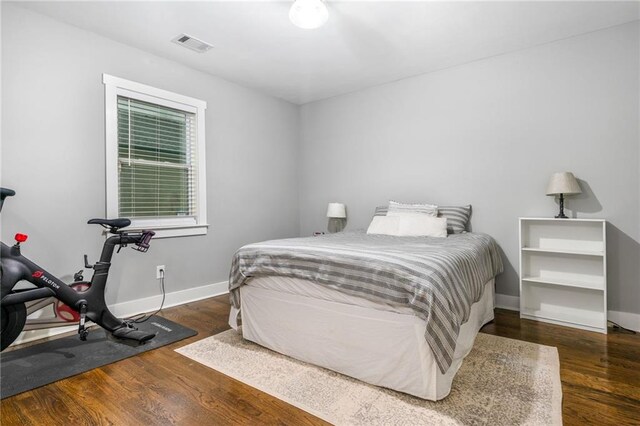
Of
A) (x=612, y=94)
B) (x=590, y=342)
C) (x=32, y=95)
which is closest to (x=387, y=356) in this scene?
(x=590, y=342)

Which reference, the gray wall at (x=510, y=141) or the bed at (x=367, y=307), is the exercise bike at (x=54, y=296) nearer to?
the bed at (x=367, y=307)

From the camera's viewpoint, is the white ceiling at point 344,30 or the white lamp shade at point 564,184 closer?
the white ceiling at point 344,30

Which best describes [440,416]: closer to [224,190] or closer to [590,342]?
[590,342]

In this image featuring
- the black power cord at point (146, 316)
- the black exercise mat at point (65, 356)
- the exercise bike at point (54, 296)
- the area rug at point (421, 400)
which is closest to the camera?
the area rug at point (421, 400)

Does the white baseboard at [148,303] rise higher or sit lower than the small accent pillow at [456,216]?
lower

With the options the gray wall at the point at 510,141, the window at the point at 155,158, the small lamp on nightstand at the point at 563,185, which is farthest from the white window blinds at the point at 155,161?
the small lamp on nightstand at the point at 563,185

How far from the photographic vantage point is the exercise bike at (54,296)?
202 cm

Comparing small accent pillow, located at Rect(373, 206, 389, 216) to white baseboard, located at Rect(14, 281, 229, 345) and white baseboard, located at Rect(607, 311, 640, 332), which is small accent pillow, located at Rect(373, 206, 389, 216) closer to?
white baseboard, located at Rect(14, 281, 229, 345)

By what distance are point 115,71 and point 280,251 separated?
2314 millimetres

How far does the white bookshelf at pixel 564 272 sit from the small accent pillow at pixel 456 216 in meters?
0.52

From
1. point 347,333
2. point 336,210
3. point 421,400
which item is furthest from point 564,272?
point 336,210

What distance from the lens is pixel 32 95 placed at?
8.21 ft

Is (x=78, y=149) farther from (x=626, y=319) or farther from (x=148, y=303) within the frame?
(x=626, y=319)

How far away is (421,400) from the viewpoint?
5.46ft
